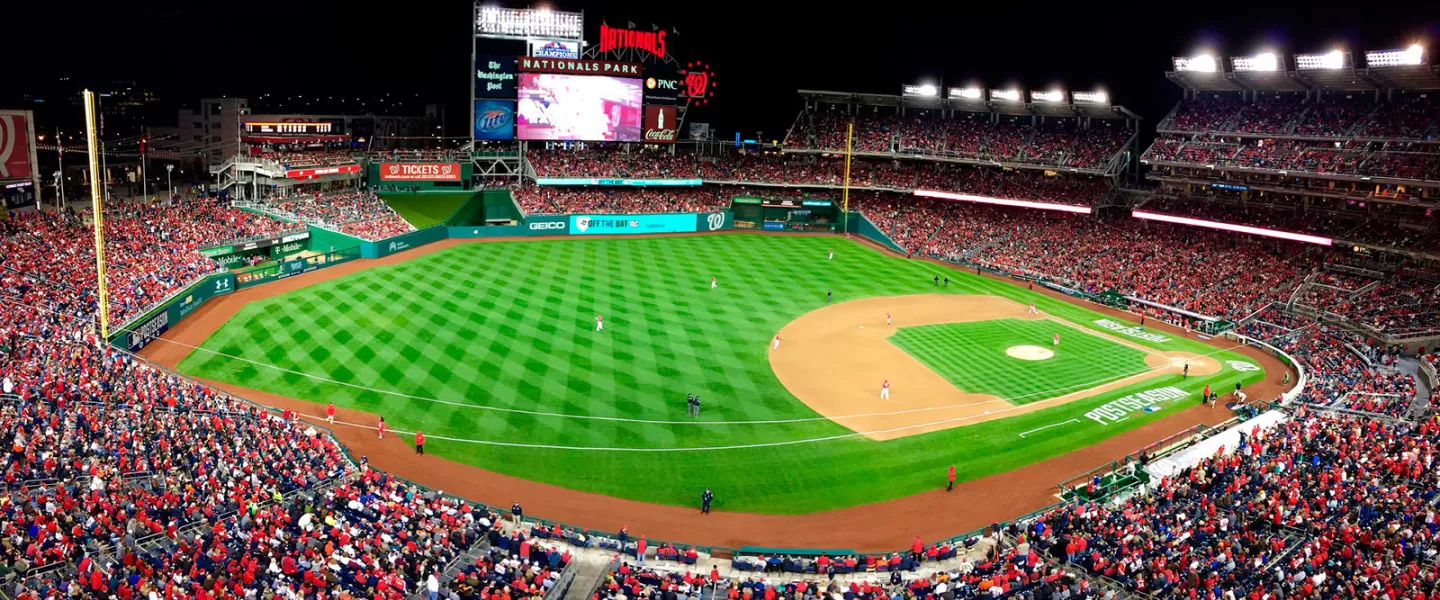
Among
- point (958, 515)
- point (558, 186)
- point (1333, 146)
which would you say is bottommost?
point (958, 515)

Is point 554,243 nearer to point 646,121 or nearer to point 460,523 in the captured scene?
point 646,121

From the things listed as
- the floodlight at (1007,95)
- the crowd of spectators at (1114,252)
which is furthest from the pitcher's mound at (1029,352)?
the floodlight at (1007,95)

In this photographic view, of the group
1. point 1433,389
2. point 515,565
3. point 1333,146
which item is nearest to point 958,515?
point 515,565

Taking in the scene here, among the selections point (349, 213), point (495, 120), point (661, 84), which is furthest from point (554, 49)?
point (349, 213)

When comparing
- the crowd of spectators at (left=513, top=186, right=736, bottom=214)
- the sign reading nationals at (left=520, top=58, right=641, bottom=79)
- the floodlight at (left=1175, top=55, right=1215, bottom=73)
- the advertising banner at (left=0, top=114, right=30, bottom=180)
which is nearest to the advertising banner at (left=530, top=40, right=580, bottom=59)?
the sign reading nationals at (left=520, top=58, right=641, bottom=79)

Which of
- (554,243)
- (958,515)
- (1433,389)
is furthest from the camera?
(554,243)

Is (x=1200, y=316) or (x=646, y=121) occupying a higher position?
(x=646, y=121)

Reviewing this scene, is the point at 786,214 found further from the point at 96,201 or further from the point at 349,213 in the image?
the point at 96,201

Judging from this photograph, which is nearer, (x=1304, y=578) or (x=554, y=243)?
(x=1304, y=578)
